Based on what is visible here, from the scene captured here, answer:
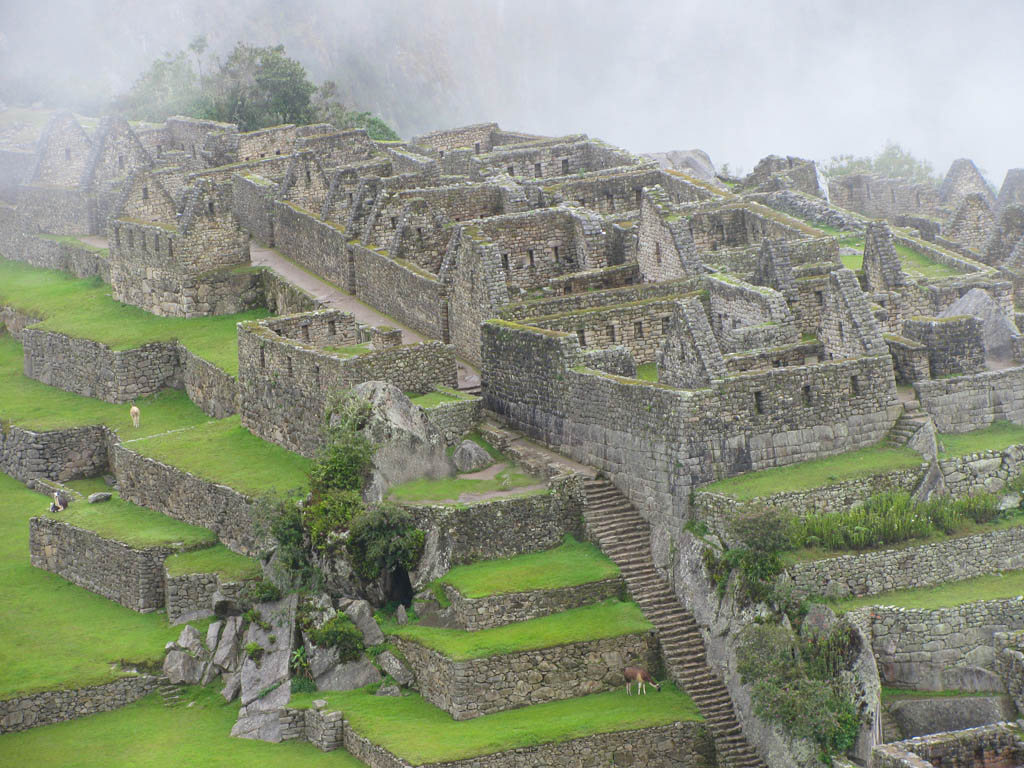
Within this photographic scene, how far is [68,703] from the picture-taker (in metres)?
48.8

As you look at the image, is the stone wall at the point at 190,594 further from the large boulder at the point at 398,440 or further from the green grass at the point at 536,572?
the green grass at the point at 536,572

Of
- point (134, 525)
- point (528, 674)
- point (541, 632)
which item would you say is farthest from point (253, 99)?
point (528, 674)

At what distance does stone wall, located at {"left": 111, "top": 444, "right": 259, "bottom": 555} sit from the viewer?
5184 cm

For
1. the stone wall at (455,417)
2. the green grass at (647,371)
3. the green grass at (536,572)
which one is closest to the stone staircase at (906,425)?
the green grass at (647,371)

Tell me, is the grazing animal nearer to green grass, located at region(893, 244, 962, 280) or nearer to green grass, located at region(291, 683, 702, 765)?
green grass, located at region(291, 683, 702, 765)

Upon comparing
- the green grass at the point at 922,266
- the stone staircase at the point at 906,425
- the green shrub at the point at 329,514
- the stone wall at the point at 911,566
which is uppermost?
the green grass at the point at 922,266

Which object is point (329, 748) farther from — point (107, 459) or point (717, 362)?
point (107, 459)

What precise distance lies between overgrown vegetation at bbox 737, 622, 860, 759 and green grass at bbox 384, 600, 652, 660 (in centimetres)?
300

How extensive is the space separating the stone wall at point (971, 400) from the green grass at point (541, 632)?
7.62 meters

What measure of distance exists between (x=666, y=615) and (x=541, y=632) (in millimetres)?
2646

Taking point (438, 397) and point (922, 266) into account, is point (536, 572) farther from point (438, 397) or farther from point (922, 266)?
point (922, 266)

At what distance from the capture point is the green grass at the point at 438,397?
167ft

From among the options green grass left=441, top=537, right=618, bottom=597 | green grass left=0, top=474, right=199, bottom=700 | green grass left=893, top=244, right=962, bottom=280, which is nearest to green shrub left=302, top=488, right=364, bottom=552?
green grass left=441, top=537, right=618, bottom=597

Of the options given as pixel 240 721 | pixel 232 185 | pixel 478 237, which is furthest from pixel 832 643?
pixel 232 185
